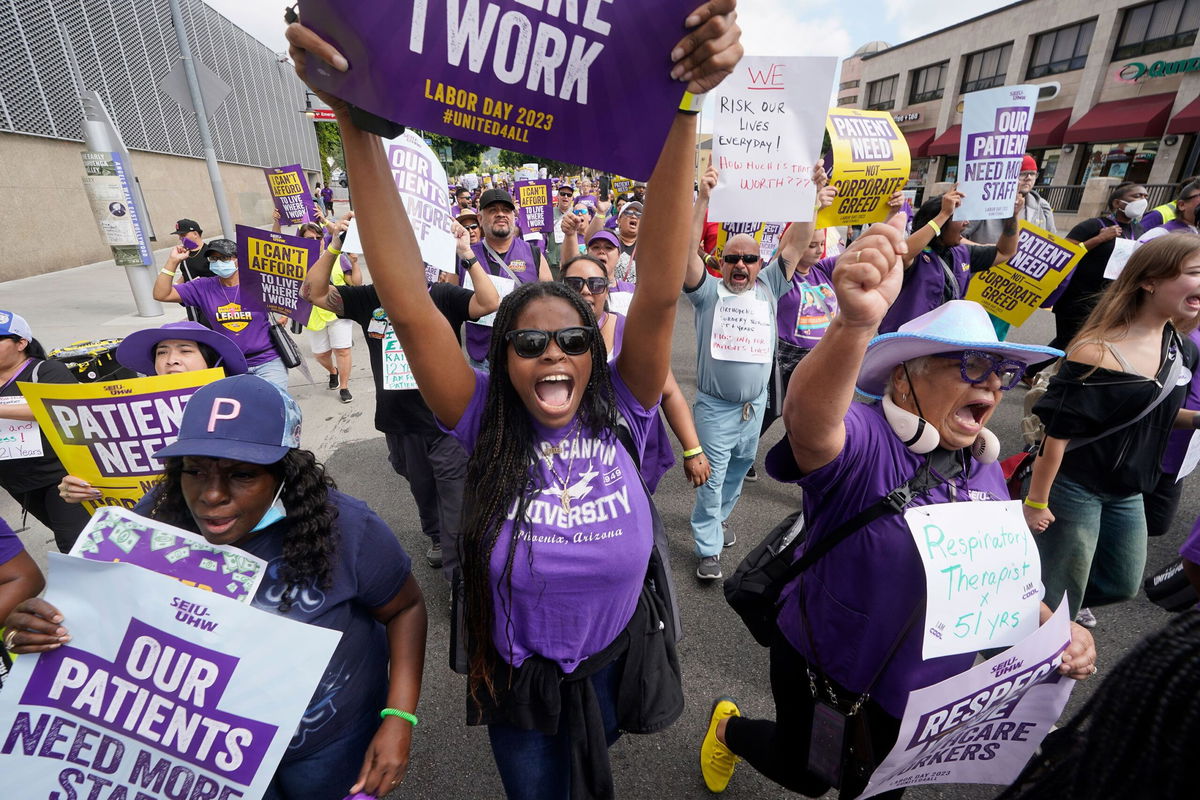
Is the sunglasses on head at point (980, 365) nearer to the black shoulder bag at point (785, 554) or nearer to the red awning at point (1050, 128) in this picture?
the black shoulder bag at point (785, 554)

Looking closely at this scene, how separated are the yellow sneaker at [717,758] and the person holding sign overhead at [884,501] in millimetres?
520

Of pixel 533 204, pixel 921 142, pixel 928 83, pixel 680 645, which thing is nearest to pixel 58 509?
pixel 680 645

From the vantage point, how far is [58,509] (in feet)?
9.02

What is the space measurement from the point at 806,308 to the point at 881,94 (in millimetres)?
37261

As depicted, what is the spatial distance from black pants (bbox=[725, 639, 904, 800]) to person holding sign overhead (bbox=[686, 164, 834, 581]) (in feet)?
4.83

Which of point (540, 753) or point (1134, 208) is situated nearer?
point (540, 753)

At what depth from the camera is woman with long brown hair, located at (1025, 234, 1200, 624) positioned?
2.27m

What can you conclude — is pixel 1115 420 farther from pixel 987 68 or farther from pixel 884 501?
pixel 987 68

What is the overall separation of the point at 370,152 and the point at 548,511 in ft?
3.25

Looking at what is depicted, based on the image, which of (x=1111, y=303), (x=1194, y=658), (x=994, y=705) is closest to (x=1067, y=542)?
(x=1111, y=303)

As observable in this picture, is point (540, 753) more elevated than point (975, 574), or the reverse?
point (975, 574)

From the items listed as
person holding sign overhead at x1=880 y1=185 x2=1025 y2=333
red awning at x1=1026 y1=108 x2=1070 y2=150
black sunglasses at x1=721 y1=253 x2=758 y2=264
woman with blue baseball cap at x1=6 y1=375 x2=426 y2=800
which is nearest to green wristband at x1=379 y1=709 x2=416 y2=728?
woman with blue baseball cap at x1=6 y1=375 x2=426 y2=800

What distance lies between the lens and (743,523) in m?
4.16

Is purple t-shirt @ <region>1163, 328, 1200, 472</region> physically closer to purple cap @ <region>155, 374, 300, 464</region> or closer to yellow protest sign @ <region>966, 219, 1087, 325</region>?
yellow protest sign @ <region>966, 219, 1087, 325</region>
